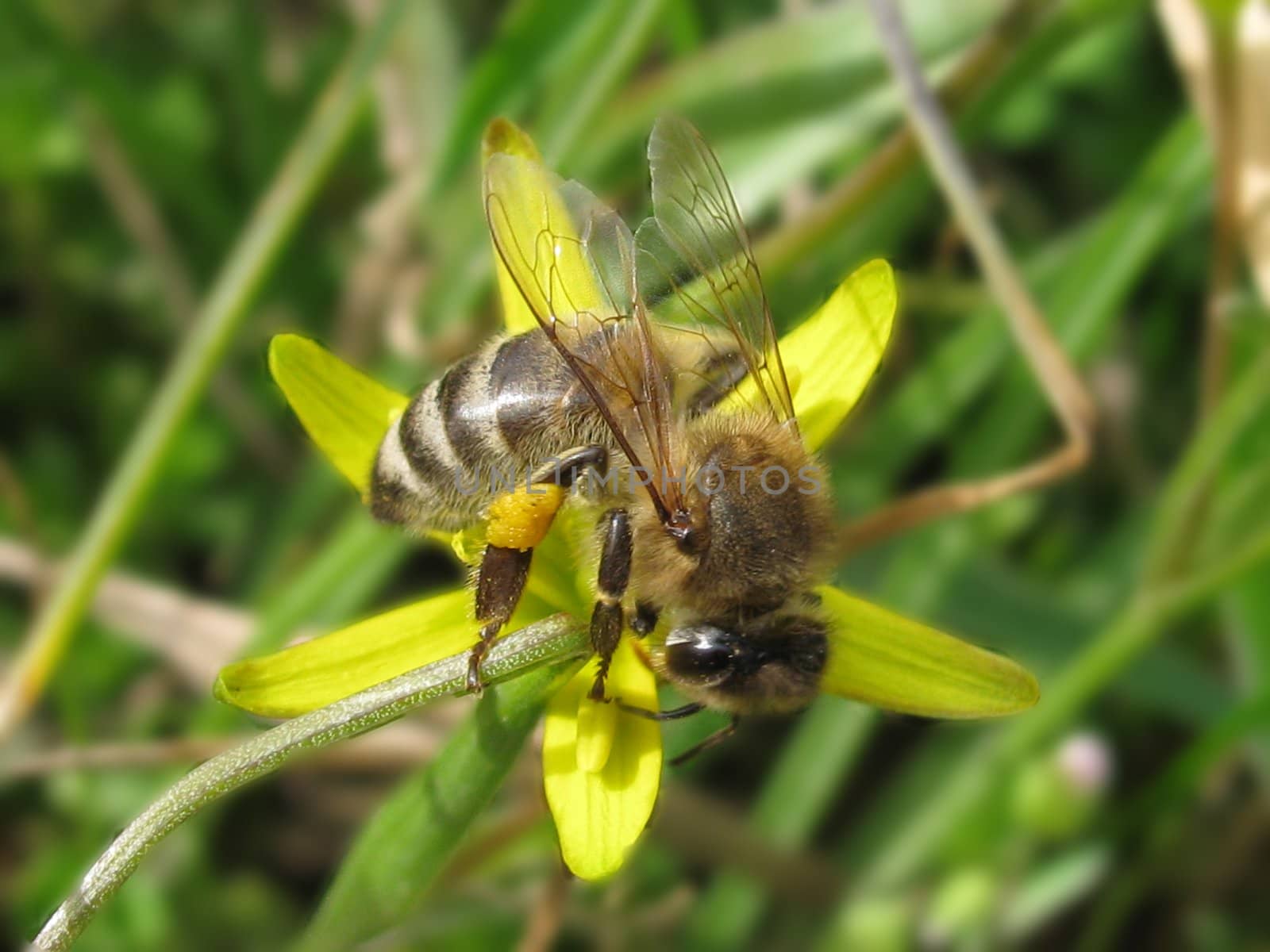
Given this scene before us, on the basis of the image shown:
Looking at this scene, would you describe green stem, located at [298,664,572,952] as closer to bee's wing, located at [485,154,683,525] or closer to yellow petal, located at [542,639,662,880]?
yellow petal, located at [542,639,662,880]

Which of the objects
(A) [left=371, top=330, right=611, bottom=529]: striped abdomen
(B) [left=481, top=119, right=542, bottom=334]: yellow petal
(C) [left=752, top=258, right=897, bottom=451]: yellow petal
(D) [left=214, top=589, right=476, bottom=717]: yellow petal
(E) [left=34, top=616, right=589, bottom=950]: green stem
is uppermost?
(B) [left=481, top=119, right=542, bottom=334]: yellow petal

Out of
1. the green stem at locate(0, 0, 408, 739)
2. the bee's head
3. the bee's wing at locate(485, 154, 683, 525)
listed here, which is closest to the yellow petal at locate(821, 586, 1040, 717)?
the bee's head

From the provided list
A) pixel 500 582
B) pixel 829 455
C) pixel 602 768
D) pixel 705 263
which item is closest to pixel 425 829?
pixel 602 768

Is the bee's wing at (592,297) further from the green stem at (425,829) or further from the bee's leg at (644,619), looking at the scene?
the green stem at (425,829)

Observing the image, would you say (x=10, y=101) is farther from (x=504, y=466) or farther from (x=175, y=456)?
(x=504, y=466)

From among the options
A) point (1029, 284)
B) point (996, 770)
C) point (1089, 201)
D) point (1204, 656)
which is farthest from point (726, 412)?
point (1089, 201)

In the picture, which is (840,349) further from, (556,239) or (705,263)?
(556,239)
